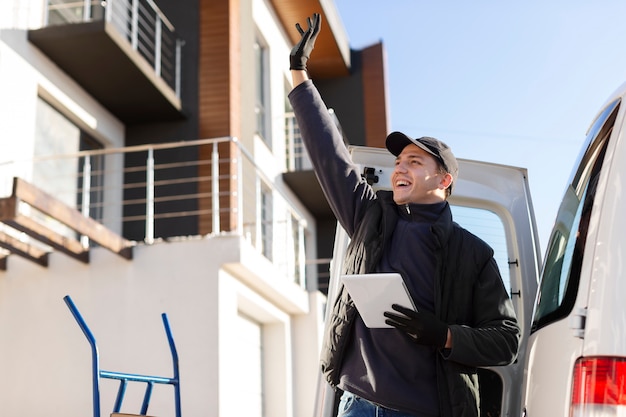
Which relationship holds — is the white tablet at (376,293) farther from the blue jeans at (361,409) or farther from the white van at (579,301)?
the white van at (579,301)

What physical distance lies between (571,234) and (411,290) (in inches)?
21.5

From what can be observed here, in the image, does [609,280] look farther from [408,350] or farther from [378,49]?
[378,49]

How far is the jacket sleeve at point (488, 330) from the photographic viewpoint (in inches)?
103

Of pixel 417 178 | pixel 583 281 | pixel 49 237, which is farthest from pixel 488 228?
pixel 49 237

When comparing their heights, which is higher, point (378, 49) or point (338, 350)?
point (378, 49)

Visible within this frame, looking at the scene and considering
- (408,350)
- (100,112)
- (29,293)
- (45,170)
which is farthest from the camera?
(100,112)

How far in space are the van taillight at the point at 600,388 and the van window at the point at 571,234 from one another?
9.7 inches

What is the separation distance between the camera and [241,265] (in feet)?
32.1

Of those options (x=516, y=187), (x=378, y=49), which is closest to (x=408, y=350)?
(x=516, y=187)

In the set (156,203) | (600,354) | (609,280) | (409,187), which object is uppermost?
(156,203)

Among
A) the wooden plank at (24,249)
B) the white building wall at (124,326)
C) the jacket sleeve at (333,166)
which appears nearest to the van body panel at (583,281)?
the jacket sleeve at (333,166)

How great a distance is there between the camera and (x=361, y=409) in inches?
104

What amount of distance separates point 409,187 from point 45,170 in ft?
28.4

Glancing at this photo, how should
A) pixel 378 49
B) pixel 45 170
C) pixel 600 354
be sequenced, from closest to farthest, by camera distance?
pixel 600 354 → pixel 45 170 → pixel 378 49
